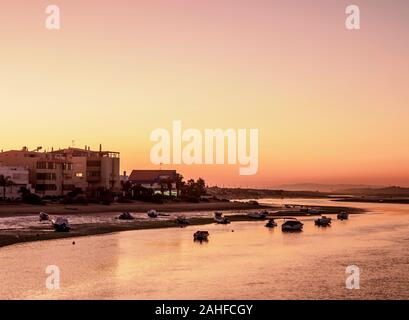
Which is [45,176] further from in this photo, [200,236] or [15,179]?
[200,236]

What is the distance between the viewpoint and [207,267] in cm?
5972

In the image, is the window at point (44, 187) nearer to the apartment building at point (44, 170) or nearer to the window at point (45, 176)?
the apartment building at point (44, 170)

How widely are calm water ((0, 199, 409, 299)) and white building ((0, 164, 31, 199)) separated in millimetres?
65626

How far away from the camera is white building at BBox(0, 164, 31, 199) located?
148 meters

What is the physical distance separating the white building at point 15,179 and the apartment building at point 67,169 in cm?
546

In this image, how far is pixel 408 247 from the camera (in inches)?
3191

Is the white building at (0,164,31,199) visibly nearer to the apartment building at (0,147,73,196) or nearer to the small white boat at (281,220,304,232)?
the apartment building at (0,147,73,196)

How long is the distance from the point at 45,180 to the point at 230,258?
105 metres

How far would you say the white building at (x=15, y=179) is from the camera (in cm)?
14750

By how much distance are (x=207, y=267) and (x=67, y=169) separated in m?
114

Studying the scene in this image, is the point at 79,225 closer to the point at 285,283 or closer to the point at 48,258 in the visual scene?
the point at 48,258
